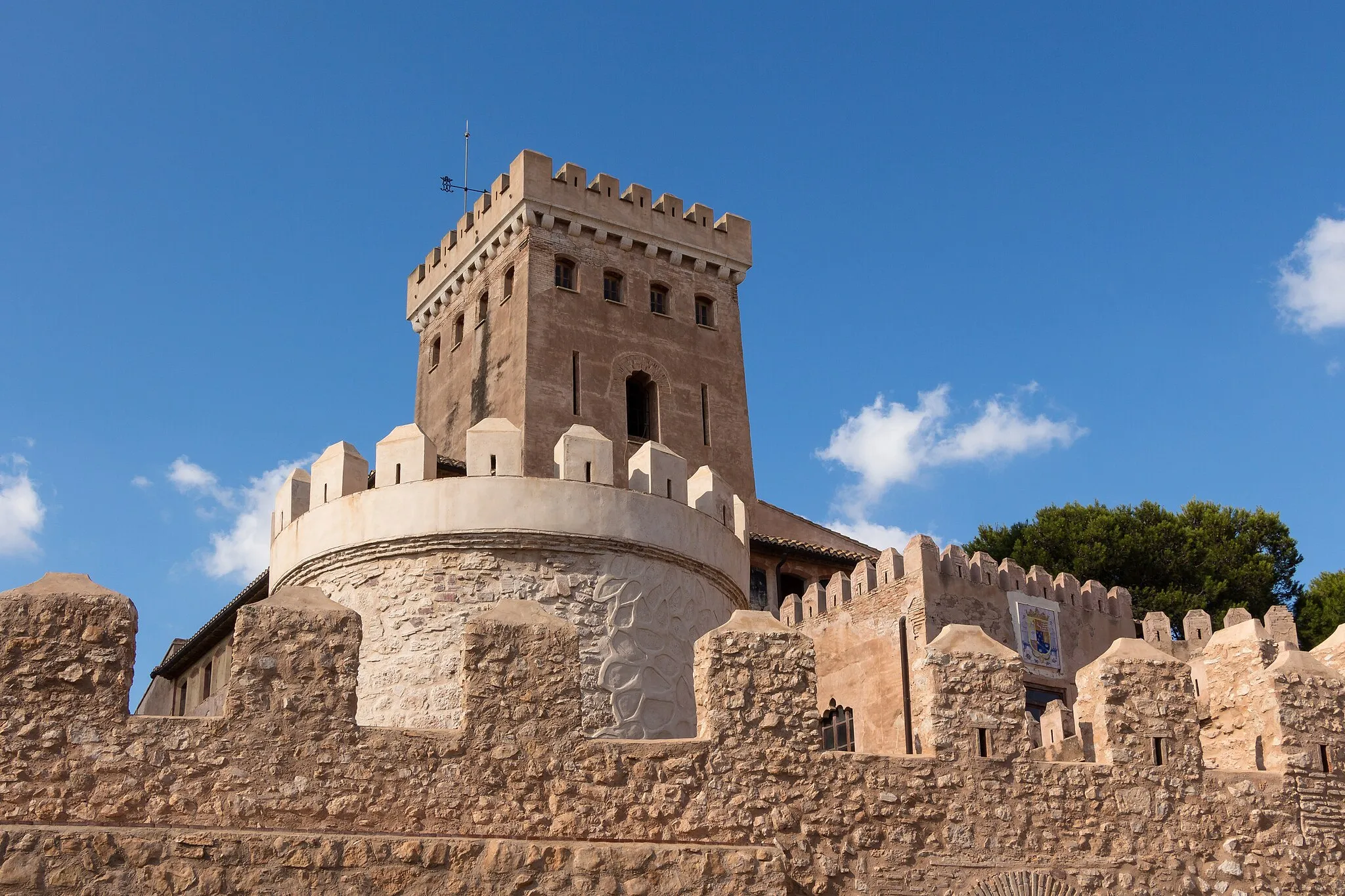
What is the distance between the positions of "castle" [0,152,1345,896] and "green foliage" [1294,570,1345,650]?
2132cm

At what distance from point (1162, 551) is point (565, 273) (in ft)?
50.5

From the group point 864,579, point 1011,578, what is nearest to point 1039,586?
point 1011,578

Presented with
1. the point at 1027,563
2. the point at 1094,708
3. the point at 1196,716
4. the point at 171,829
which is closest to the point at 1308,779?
the point at 1196,716

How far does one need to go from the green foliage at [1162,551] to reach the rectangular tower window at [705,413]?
283 inches

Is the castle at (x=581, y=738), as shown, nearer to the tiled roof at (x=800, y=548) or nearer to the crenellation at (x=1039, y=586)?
the crenellation at (x=1039, y=586)

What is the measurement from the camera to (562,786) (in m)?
10.2

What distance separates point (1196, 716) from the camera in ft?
39.3

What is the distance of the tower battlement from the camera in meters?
34.0

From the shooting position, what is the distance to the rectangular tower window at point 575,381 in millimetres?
32125

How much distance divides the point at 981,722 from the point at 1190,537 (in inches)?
1089

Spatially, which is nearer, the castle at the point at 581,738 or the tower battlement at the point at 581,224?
the castle at the point at 581,738

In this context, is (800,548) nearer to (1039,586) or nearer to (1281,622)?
(1039,586)

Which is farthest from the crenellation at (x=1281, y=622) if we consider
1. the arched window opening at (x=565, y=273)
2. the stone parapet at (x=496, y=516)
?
the arched window opening at (x=565, y=273)

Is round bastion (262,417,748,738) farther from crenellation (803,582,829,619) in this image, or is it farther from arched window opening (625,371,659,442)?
arched window opening (625,371,659,442)
